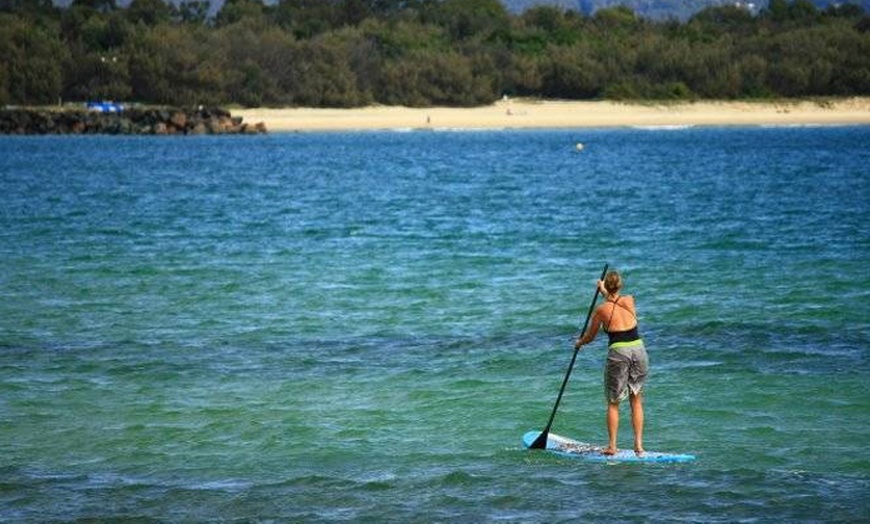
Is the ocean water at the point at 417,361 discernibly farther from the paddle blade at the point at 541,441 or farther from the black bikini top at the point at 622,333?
the black bikini top at the point at 622,333

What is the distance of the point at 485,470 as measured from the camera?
45.0 ft

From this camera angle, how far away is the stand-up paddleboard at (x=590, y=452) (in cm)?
1362

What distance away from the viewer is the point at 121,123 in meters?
98.0

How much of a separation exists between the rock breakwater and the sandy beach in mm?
5107

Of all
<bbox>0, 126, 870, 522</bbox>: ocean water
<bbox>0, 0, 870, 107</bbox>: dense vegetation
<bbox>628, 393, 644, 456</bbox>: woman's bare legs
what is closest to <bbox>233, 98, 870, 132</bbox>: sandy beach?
<bbox>0, 0, 870, 107</bbox>: dense vegetation

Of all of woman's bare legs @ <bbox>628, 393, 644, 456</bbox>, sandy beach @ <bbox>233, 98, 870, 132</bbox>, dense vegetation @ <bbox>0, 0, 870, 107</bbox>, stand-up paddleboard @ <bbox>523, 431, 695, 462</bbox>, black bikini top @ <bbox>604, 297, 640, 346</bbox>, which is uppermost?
dense vegetation @ <bbox>0, 0, 870, 107</bbox>

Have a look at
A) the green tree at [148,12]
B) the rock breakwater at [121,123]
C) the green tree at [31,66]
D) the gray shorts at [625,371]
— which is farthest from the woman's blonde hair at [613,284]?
the green tree at [148,12]

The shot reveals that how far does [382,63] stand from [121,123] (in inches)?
896

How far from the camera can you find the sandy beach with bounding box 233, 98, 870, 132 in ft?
342

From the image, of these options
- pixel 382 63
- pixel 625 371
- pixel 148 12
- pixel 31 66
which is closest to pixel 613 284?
pixel 625 371

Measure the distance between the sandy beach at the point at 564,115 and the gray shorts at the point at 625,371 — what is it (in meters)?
89.9

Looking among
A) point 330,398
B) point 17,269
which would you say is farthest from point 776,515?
point 17,269

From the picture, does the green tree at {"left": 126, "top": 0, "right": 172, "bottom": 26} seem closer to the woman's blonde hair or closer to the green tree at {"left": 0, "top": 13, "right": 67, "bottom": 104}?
the green tree at {"left": 0, "top": 13, "right": 67, "bottom": 104}

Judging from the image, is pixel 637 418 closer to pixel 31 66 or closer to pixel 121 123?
pixel 121 123
